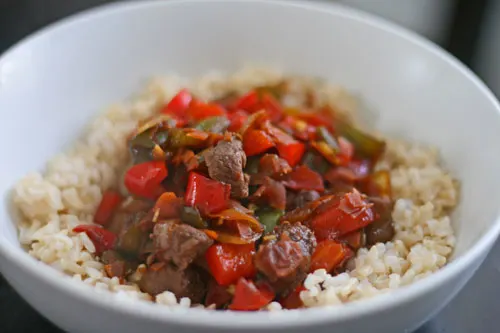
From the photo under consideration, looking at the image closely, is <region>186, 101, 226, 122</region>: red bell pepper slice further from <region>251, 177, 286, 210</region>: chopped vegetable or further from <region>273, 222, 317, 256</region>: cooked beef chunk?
<region>273, 222, 317, 256</region>: cooked beef chunk

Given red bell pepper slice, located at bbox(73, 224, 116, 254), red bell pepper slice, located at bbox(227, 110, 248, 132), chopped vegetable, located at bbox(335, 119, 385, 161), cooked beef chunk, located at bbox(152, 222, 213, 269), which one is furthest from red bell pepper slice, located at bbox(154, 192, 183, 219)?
chopped vegetable, located at bbox(335, 119, 385, 161)

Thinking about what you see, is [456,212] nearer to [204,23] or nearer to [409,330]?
[409,330]

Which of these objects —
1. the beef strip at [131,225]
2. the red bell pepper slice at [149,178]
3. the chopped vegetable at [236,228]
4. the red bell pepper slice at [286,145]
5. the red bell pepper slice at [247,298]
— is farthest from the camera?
the red bell pepper slice at [286,145]

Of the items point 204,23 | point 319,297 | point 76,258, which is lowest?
point 76,258

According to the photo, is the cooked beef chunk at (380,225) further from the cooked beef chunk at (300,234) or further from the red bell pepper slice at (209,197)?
the red bell pepper slice at (209,197)

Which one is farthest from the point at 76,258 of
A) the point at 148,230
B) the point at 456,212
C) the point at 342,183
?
the point at 456,212

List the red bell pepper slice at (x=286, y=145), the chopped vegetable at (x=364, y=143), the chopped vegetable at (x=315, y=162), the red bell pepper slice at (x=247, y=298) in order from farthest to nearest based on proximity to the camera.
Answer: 1. the chopped vegetable at (x=364, y=143)
2. the chopped vegetable at (x=315, y=162)
3. the red bell pepper slice at (x=286, y=145)
4. the red bell pepper slice at (x=247, y=298)

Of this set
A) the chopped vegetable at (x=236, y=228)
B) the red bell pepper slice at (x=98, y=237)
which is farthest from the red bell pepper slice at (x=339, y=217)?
the red bell pepper slice at (x=98, y=237)
